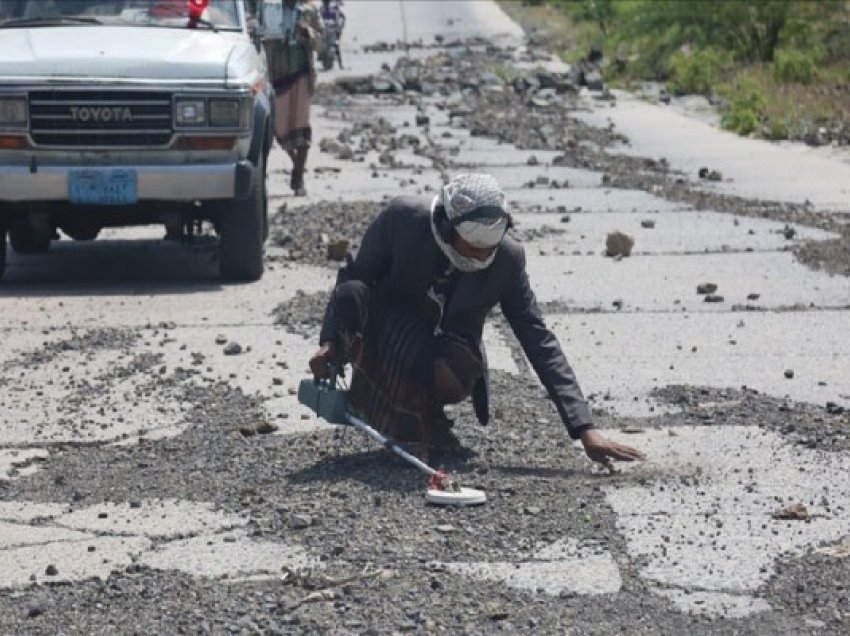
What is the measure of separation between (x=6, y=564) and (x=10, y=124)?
6.19 metres

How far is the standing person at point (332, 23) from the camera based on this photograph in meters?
37.1

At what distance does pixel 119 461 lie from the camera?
27.6 feet

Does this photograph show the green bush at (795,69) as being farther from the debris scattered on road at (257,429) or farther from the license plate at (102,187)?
the debris scattered on road at (257,429)

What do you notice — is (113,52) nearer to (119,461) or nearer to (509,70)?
(119,461)

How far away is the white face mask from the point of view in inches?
301

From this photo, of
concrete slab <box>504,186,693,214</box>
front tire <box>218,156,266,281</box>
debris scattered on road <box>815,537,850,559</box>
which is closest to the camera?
debris scattered on road <box>815,537,850,559</box>

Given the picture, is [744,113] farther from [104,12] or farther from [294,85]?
[104,12]

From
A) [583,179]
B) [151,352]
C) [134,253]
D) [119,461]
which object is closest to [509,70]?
[583,179]

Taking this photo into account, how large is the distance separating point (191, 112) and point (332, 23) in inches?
986

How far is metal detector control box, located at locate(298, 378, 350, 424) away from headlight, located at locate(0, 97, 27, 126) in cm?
522

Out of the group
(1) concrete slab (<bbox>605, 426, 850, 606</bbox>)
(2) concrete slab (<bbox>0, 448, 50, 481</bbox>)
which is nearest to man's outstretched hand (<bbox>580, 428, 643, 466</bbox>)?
(1) concrete slab (<bbox>605, 426, 850, 606</bbox>)

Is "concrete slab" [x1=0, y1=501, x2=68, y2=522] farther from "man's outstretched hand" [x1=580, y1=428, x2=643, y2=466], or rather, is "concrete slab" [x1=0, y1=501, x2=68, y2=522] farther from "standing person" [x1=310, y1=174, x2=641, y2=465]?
"man's outstretched hand" [x1=580, y1=428, x2=643, y2=466]

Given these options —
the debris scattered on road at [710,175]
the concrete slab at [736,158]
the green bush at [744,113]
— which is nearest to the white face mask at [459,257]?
the concrete slab at [736,158]

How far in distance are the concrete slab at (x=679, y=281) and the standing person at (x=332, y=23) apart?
2311 centimetres
